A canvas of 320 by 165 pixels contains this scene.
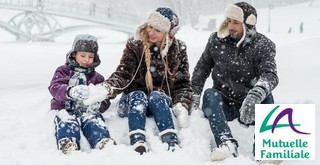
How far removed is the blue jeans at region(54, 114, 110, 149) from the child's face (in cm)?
53

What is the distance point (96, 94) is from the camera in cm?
356

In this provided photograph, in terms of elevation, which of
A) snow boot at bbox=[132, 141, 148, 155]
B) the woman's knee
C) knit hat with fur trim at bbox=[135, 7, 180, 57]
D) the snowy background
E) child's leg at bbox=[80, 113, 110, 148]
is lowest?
the snowy background

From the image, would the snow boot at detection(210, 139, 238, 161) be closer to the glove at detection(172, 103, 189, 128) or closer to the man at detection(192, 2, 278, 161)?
the man at detection(192, 2, 278, 161)

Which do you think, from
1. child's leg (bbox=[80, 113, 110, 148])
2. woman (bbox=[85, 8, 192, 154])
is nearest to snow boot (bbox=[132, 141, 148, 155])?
child's leg (bbox=[80, 113, 110, 148])

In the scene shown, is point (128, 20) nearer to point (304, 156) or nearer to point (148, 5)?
point (148, 5)

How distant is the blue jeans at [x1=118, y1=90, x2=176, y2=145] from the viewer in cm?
342

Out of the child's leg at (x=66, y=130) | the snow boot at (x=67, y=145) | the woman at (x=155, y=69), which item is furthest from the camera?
the woman at (x=155, y=69)

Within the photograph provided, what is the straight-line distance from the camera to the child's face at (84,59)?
3.89 meters

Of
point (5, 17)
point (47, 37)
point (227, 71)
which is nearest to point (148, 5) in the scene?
point (5, 17)

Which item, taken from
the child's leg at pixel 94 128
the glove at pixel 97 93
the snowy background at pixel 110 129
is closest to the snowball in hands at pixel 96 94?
the glove at pixel 97 93

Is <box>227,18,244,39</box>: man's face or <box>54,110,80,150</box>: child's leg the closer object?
<box>54,110,80,150</box>: child's leg

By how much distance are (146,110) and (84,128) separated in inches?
23.1

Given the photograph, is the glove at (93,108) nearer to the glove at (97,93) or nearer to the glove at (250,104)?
the glove at (97,93)

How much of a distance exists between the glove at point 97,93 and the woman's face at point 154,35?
0.68 meters
